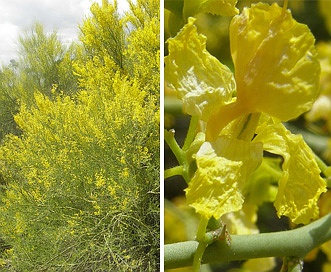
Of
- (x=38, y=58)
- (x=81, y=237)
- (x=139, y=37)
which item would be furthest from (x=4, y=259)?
(x=139, y=37)

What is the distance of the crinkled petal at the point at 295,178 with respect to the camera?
0.34m

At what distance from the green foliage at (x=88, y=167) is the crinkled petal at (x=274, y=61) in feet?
2.81

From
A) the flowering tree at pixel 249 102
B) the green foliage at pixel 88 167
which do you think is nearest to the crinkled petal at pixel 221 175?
the flowering tree at pixel 249 102

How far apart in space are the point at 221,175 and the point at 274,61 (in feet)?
0.22

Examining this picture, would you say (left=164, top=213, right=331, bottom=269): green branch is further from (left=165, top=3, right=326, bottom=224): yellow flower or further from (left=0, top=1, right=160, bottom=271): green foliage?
(left=0, top=1, right=160, bottom=271): green foliage

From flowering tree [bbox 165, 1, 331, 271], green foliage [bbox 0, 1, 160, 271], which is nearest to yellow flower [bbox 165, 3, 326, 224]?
flowering tree [bbox 165, 1, 331, 271]

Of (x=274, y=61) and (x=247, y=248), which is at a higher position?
(x=274, y=61)

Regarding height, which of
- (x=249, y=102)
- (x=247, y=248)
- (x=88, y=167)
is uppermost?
(x=249, y=102)

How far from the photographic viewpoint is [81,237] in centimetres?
133

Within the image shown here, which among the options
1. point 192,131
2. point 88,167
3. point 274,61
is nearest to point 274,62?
point 274,61

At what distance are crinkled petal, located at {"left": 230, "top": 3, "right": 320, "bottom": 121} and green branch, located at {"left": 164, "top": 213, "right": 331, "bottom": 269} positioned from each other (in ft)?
A: 0.37

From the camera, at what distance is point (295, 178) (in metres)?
0.36

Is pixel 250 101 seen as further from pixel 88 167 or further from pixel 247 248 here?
pixel 88 167

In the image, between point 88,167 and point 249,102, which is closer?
point 249,102
